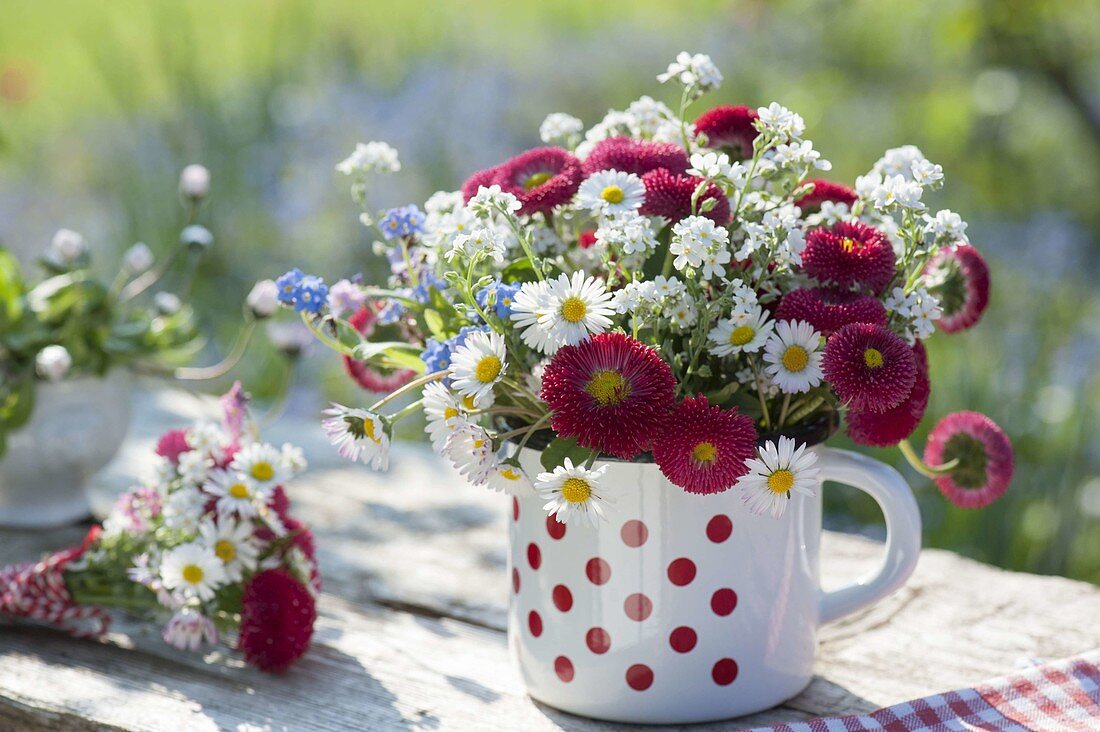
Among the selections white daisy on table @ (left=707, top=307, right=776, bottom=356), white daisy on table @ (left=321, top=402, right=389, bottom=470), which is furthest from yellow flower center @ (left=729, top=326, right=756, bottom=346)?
white daisy on table @ (left=321, top=402, right=389, bottom=470)

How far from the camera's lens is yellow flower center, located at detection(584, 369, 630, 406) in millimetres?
634

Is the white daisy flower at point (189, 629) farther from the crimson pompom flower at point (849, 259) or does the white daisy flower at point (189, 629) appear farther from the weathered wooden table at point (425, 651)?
the crimson pompom flower at point (849, 259)

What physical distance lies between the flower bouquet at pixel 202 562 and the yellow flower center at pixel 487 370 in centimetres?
23

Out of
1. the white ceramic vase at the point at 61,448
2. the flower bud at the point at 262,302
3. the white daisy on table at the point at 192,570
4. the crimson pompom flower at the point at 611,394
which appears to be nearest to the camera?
the crimson pompom flower at the point at 611,394

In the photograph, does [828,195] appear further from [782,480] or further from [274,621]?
[274,621]

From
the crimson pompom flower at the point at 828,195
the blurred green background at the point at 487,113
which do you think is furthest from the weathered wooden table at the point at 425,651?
the blurred green background at the point at 487,113

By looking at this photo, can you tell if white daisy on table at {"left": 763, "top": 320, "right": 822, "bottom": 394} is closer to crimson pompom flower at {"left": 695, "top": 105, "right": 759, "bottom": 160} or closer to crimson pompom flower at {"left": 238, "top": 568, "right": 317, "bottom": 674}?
crimson pompom flower at {"left": 695, "top": 105, "right": 759, "bottom": 160}

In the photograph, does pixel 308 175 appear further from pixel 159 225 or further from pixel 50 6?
pixel 50 6

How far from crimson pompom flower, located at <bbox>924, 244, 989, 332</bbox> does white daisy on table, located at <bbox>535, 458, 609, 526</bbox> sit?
31 centimetres

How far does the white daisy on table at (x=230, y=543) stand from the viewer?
2.81ft

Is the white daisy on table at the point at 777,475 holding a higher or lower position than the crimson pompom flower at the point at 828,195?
lower

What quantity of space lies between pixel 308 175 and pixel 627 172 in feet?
8.22

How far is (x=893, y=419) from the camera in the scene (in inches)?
28.5

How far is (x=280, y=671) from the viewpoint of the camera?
859 mm
